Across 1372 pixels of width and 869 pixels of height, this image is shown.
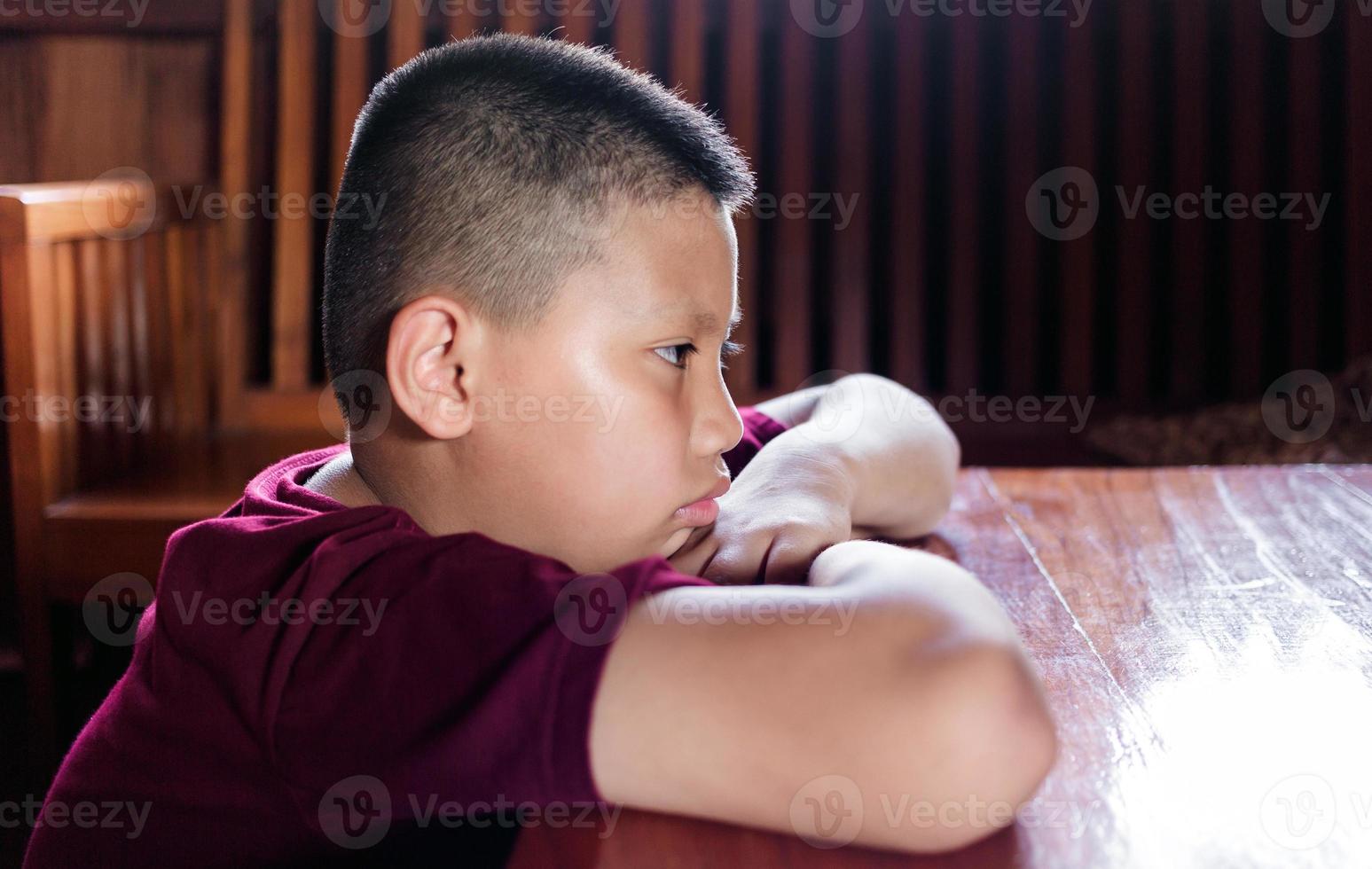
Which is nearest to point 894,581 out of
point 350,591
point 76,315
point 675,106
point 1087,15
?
point 350,591

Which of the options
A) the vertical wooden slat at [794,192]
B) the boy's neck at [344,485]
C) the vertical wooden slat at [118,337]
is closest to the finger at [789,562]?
the boy's neck at [344,485]

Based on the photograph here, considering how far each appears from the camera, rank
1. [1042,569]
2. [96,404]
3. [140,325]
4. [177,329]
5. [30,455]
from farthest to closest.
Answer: [177,329] < [140,325] < [96,404] < [30,455] < [1042,569]

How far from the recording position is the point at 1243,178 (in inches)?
84.8

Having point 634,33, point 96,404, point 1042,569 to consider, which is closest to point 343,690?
point 1042,569

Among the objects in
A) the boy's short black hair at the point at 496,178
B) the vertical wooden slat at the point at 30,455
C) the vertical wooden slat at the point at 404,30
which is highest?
the vertical wooden slat at the point at 404,30

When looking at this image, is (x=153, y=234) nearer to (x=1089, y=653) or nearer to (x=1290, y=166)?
(x=1089, y=653)

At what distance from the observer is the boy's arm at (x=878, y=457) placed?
3.23 ft

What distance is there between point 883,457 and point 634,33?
1377 mm

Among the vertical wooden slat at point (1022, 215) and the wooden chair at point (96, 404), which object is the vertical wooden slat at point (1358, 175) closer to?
the vertical wooden slat at point (1022, 215)

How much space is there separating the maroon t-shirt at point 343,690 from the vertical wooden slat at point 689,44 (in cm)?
164

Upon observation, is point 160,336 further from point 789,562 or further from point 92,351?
point 789,562

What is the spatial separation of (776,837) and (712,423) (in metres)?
0.29

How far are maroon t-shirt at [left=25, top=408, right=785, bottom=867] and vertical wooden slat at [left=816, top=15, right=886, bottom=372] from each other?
158cm

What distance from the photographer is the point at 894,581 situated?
595 mm
